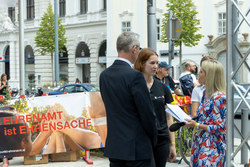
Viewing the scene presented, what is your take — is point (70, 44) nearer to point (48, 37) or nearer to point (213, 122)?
point (48, 37)

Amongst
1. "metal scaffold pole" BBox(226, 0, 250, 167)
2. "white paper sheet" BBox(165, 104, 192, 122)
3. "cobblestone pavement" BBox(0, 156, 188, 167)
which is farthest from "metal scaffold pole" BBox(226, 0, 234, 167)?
"cobblestone pavement" BBox(0, 156, 188, 167)

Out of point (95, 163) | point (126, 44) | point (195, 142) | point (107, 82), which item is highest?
point (126, 44)

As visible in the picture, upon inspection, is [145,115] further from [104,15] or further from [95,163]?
[104,15]

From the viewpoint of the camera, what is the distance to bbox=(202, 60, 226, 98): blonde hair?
4484mm

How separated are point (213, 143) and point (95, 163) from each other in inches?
173

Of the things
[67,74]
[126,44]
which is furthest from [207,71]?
[67,74]

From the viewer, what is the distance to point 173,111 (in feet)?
15.5

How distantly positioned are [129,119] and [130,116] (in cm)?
3

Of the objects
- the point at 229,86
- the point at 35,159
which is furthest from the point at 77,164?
the point at 229,86

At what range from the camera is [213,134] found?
4.47 m

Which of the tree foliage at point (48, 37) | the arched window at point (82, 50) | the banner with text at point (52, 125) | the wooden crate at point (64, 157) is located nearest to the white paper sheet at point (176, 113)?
the banner with text at point (52, 125)

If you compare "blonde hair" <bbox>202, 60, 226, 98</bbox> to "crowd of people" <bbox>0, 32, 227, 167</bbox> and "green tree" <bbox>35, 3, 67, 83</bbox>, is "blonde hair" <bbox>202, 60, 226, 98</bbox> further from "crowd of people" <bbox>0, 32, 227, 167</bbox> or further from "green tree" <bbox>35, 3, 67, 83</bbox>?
"green tree" <bbox>35, 3, 67, 83</bbox>

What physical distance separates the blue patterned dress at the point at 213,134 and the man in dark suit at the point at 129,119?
76 centimetres

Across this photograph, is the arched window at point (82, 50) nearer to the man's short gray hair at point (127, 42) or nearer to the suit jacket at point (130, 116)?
the man's short gray hair at point (127, 42)
